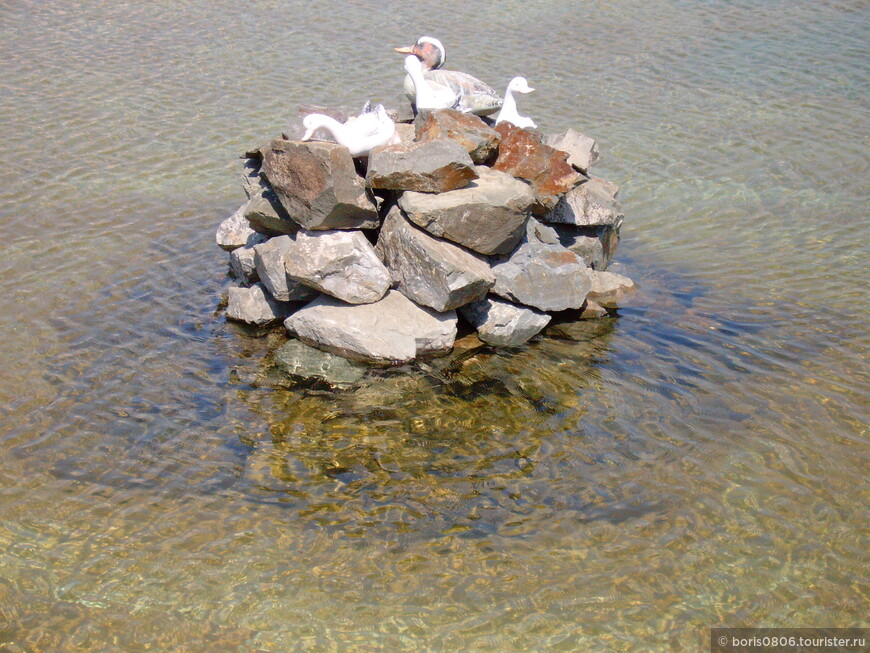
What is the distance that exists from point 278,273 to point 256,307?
0.45m

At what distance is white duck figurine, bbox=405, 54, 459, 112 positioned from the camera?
24.5 ft

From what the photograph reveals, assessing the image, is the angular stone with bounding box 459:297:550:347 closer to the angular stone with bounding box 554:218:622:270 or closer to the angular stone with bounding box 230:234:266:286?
the angular stone with bounding box 554:218:622:270

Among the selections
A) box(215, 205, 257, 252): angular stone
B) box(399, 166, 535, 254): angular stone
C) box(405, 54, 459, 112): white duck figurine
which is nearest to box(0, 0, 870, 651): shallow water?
box(215, 205, 257, 252): angular stone

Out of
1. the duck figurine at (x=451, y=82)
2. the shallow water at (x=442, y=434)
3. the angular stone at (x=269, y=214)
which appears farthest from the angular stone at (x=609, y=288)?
the angular stone at (x=269, y=214)

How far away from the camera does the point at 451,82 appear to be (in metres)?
7.80

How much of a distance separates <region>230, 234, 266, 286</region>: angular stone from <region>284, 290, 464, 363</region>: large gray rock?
87cm

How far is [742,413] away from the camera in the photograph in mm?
5785

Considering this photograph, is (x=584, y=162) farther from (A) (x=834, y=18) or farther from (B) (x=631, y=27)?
(A) (x=834, y=18)

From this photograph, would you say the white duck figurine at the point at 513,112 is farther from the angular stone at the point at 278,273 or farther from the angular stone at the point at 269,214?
the angular stone at the point at 278,273

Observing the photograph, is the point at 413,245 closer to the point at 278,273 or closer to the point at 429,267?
the point at 429,267

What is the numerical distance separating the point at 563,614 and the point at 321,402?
2.53 m

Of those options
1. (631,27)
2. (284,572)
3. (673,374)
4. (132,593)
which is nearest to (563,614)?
(284,572)

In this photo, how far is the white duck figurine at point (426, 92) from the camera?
7.47 m

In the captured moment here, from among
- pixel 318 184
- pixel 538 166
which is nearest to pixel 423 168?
pixel 318 184
